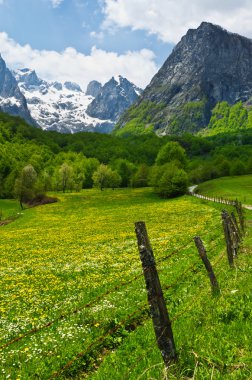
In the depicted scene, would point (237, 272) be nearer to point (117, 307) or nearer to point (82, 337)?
point (117, 307)

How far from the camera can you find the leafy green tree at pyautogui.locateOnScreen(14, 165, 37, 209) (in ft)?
351

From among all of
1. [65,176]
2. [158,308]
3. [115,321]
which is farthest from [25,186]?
[158,308]

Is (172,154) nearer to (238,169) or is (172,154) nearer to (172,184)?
(172,184)

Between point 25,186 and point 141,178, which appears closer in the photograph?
point 25,186

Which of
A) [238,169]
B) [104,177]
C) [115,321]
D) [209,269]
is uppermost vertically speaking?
[238,169]

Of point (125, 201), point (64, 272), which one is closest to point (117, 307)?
point (64, 272)

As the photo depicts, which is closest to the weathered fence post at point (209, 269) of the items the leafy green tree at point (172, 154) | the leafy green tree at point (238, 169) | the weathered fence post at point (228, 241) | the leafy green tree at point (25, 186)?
the weathered fence post at point (228, 241)

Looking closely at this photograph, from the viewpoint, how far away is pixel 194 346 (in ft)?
28.4

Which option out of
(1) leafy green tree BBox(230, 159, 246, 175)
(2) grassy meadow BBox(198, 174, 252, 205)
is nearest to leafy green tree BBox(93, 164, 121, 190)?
(2) grassy meadow BBox(198, 174, 252, 205)

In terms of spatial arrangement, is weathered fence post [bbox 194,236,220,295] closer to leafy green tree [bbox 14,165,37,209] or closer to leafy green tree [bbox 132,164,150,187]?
leafy green tree [bbox 14,165,37,209]

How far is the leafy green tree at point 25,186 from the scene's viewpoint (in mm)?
107062

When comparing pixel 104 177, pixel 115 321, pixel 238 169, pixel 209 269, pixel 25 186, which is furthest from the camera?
pixel 238 169

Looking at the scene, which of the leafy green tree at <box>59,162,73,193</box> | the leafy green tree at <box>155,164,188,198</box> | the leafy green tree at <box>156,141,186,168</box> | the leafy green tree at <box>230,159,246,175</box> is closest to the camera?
the leafy green tree at <box>155,164,188,198</box>

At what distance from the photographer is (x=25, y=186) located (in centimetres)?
10825
